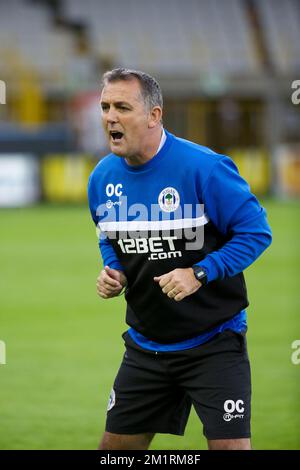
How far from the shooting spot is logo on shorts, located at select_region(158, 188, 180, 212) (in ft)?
14.9

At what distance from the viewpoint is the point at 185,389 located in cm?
460

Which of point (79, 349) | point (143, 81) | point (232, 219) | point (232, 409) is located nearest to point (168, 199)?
point (232, 219)

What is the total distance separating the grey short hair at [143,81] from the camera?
4426 mm

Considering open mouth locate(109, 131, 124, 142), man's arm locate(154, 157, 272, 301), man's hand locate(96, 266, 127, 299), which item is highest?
open mouth locate(109, 131, 124, 142)

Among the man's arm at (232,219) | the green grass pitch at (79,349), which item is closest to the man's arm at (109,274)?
the man's arm at (232,219)

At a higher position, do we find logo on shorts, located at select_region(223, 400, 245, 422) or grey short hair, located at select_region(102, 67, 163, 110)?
grey short hair, located at select_region(102, 67, 163, 110)

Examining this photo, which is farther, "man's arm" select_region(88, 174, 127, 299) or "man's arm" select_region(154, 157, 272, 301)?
"man's arm" select_region(88, 174, 127, 299)

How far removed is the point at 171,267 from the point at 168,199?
32 centimetres

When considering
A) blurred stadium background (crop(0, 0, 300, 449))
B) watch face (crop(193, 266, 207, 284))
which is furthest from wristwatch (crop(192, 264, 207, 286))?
blurred stadium background (crop(0, 0, 300, 449))

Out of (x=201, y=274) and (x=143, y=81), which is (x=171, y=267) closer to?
(x=201, y=274)

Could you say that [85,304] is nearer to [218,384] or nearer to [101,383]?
[101,383]

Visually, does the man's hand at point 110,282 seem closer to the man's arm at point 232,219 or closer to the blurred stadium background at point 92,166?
the man's arm at point 232,219

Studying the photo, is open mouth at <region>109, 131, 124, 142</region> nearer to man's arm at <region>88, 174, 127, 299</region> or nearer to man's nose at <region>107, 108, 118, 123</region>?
man's nose at <region>107, 108, 118, 123</region>
